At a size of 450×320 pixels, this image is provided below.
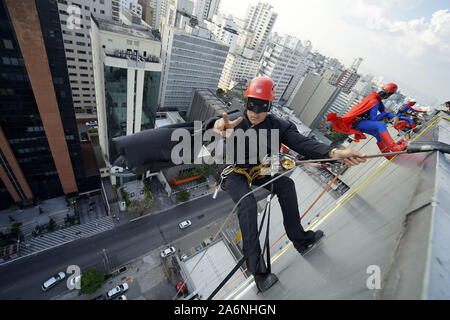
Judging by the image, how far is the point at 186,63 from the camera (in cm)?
3169

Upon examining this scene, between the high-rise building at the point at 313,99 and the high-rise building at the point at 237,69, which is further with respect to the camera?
the high-rise building at the point at 237,69

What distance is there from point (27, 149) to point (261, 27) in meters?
65.2

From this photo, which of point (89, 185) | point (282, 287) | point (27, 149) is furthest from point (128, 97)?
point (282, 287)

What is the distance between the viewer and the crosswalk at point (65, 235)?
15.9 m

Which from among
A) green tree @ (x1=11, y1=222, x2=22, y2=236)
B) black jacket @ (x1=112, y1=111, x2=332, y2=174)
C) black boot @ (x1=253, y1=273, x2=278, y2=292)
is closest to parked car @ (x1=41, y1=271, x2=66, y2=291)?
green tree @ (x1=11, y1=222, x2=22, y2=236)

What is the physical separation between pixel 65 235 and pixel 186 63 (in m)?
26.8

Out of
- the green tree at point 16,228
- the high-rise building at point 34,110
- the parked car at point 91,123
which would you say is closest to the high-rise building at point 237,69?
the parked car at point 91,123

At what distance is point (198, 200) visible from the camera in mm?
23516

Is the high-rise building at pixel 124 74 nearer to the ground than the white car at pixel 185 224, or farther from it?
farther from it

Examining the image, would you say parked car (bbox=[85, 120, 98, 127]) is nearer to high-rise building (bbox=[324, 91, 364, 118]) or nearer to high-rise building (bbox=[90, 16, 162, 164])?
high-rise building (bbox=[90, 16, 162, 164])

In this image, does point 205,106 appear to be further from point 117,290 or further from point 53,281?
point 53,281

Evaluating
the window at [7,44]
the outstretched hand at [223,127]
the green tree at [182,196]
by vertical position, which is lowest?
the green tree at [182,196]

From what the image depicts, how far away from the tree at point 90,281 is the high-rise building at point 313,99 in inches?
1803

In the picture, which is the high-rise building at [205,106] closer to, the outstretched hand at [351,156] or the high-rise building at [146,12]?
the outstretched hand at [351,156]
